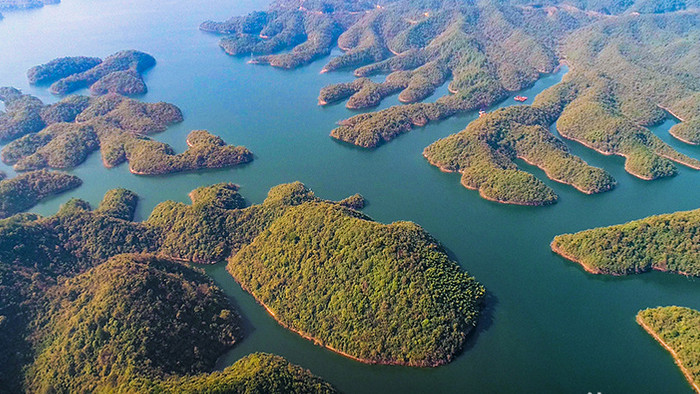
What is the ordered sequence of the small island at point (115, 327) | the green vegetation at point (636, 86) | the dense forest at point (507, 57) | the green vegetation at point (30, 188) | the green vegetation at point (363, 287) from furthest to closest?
the dense forest at point (507, 57)
the green vegetation at point (636, 86)
the green vegetation at point (30, 188)
the green vegetation at point (363, 287)
the small island at point (115, 327)

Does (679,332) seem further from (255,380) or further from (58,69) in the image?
(58,69)

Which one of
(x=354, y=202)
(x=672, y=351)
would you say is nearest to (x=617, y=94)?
(x=354, y=202)

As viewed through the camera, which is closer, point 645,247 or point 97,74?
point 645,247

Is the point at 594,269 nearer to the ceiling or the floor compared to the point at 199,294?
nearer to the floor

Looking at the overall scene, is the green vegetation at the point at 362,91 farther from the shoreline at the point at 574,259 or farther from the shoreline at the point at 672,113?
the shoreline at the point at 574,259

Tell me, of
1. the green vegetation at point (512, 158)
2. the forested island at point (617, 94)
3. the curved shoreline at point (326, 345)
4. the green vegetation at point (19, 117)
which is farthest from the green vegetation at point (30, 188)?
the green vegetation at point (512, 158)

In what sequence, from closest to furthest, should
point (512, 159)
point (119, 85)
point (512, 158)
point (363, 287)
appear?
point (363, 287), point (512, 159), point (512, 158), point (119, 85)

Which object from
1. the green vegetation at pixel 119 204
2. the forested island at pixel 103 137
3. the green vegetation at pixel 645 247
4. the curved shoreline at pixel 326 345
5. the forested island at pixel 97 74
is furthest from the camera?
the forested island at pixel 97 74
